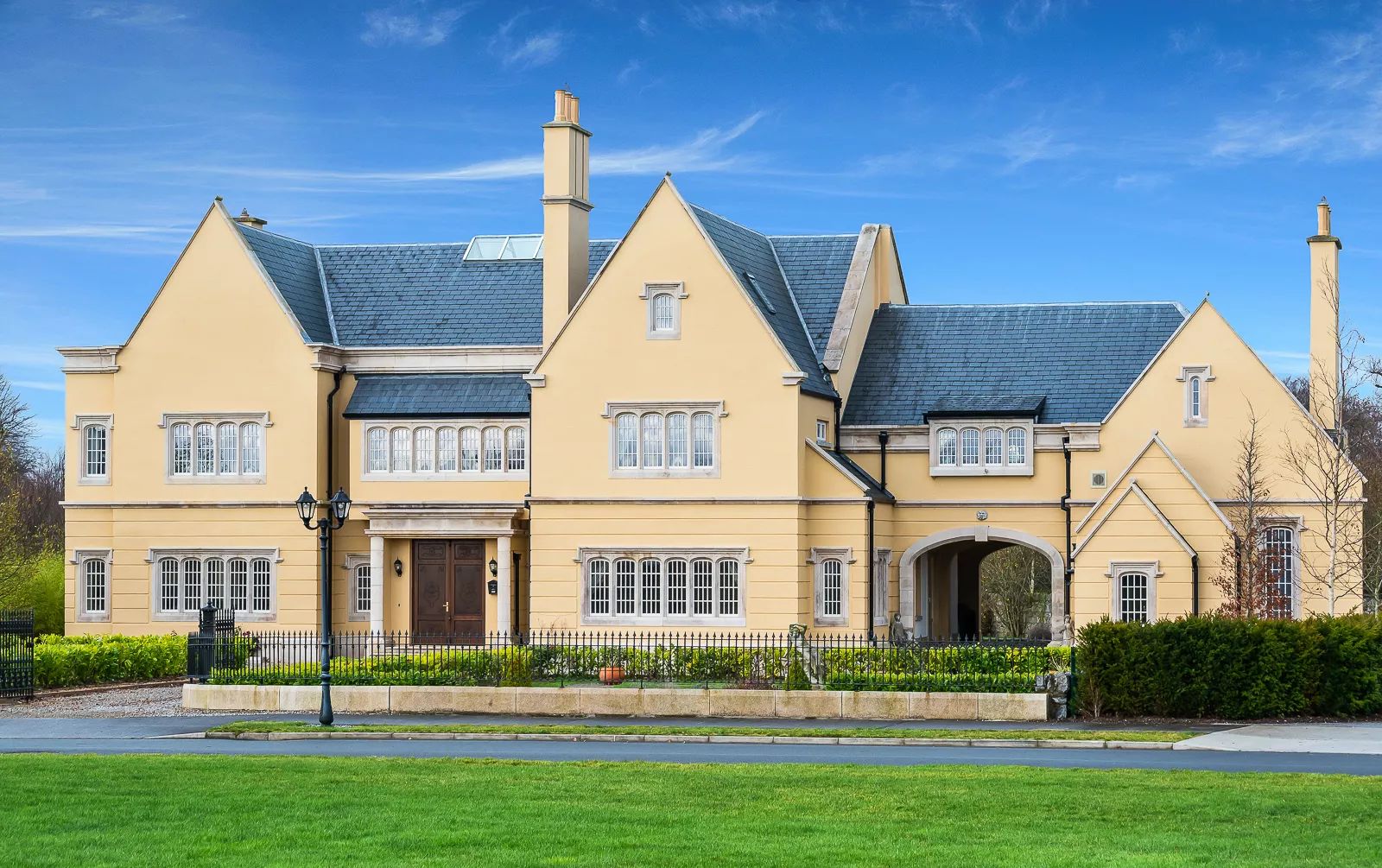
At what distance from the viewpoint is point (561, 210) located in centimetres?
4828

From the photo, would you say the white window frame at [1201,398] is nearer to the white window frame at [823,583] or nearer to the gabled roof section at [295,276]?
the white window frame at [823,583]

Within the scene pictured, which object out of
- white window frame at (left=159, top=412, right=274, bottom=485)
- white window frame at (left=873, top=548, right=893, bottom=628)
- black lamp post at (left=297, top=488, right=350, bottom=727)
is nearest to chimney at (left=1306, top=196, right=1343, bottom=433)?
white window frame at (left=873, top=548, right=893, bottom=628)

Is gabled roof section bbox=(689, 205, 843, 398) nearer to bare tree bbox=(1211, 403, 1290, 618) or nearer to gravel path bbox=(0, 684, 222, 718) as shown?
bare tree bbox=(1211, 403, 1290, 618)

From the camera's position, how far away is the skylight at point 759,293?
46906 mm

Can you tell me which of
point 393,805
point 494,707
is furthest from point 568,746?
point 393,805

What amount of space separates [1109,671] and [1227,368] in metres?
15.5

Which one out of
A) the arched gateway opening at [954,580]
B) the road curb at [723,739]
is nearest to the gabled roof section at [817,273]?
the arched gateway opening at [954,580]

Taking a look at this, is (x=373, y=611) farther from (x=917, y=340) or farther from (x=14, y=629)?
(x=917, y=340)

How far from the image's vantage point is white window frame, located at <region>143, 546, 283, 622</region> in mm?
49281

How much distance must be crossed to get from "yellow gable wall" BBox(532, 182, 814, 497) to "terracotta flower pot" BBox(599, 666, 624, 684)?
8632 millimetres

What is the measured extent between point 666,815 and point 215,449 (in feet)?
109

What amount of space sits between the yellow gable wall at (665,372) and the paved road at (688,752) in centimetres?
1674

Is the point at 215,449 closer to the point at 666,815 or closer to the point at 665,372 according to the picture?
the point at 665,372

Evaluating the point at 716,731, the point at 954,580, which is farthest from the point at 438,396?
the point at 716,731
